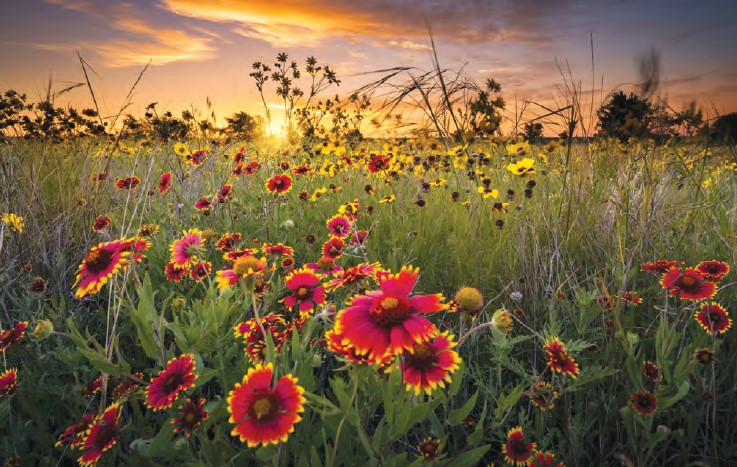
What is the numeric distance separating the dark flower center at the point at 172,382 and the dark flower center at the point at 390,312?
17.8 inches

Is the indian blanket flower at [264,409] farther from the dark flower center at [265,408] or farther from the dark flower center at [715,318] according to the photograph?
the dark flower center at [715,318]

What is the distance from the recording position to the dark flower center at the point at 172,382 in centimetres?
83

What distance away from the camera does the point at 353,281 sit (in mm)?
1049

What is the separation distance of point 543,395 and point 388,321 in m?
0.71

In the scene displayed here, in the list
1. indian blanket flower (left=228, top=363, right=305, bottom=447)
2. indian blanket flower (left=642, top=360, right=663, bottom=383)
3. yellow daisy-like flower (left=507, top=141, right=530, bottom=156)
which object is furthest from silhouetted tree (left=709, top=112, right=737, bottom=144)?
indian blanket flower (left=228, top=363, right=305, bottom=447)

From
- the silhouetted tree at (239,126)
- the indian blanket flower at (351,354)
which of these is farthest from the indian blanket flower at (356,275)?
the silhouetted tree at (239,126)

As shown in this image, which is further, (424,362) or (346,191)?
(346,191)

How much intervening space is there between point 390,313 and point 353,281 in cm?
40

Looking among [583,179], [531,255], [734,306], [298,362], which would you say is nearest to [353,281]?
[298,362]

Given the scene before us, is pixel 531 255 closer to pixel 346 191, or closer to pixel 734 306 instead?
pixel 734 306

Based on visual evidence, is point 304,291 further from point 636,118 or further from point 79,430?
point 636,118

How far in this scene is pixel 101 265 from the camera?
95 cm

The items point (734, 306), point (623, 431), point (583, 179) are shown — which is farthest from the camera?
point (583, 179)

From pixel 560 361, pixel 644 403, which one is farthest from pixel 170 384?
pixel 644 403
